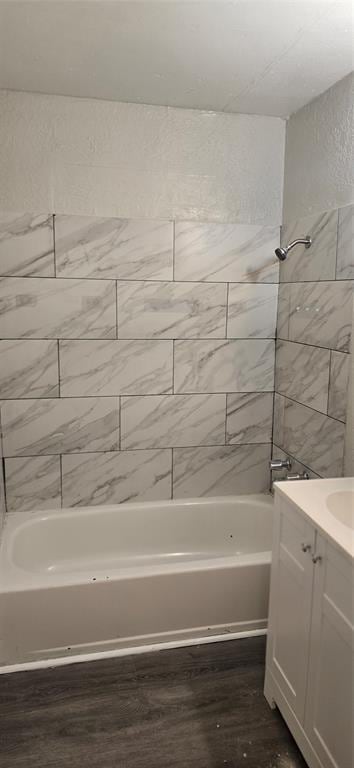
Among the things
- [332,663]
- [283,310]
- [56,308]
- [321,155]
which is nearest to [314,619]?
[332,663]

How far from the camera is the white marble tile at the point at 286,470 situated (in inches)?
99.0

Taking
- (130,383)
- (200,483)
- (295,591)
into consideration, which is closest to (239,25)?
(130,383)

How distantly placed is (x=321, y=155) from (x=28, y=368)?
1.73 metres

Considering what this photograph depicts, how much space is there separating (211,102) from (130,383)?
1.45m

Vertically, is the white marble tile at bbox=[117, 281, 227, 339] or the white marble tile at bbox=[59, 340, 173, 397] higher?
the white marble tile at bbox=[117, 281, 227, 339]

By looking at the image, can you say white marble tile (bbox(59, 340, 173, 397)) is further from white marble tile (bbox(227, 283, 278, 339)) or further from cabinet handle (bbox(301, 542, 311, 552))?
cabinet handle (bbox(301, 542, 311, 552))

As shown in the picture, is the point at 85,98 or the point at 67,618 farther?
the point at 85,98

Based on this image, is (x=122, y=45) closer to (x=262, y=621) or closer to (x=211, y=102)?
(x=211, y=102)

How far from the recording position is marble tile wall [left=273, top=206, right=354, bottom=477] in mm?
2189

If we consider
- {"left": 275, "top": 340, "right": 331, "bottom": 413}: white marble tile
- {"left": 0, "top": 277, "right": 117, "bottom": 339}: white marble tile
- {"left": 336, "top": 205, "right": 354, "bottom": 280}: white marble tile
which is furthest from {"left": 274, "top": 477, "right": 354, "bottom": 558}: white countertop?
{"left": 0, "top": 277, "right": 117, "bottom": 339}: white marble tile

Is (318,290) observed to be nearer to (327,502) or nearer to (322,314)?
(322,314)

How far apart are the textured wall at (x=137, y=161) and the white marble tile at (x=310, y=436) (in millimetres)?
1038

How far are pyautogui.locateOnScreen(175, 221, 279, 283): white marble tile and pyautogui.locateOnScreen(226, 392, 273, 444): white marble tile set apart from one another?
0.65m

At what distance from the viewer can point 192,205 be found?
8.73 ft
